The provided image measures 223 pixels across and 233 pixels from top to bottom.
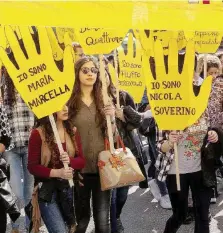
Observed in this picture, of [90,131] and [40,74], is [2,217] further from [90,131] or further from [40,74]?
[40,74]

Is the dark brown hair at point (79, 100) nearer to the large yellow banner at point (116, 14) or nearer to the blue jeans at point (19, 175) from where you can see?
the large yellow banner at point (116, 14)

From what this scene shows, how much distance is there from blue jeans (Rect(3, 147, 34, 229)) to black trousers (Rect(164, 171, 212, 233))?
1.48m

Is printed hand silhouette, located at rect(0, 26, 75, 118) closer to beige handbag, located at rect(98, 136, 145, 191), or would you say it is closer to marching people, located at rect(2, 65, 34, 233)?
beige handbag, located at rect(98, 136, 145, 191)

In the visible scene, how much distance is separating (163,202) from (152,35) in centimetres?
223

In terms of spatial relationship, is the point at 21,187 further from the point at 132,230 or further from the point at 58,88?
the point at 58,88

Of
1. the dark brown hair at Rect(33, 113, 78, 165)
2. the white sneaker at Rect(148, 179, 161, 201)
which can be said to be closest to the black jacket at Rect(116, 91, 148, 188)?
the dark brown hair at Rect(33, 113, 78, 165)

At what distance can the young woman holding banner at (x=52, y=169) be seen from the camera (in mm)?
3736

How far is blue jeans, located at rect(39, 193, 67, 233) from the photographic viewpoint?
3.76 meters

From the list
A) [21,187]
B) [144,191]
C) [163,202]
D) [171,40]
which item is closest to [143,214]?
[163,202]

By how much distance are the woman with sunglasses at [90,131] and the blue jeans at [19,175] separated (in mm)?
1053

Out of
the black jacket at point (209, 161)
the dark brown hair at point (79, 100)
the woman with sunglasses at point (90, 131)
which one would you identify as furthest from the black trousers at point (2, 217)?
the black jacket at point (209, 161)

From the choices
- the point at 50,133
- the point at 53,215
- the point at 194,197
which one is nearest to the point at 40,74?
the point at 50,133

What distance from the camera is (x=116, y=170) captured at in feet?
12.8

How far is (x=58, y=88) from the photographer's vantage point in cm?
363
